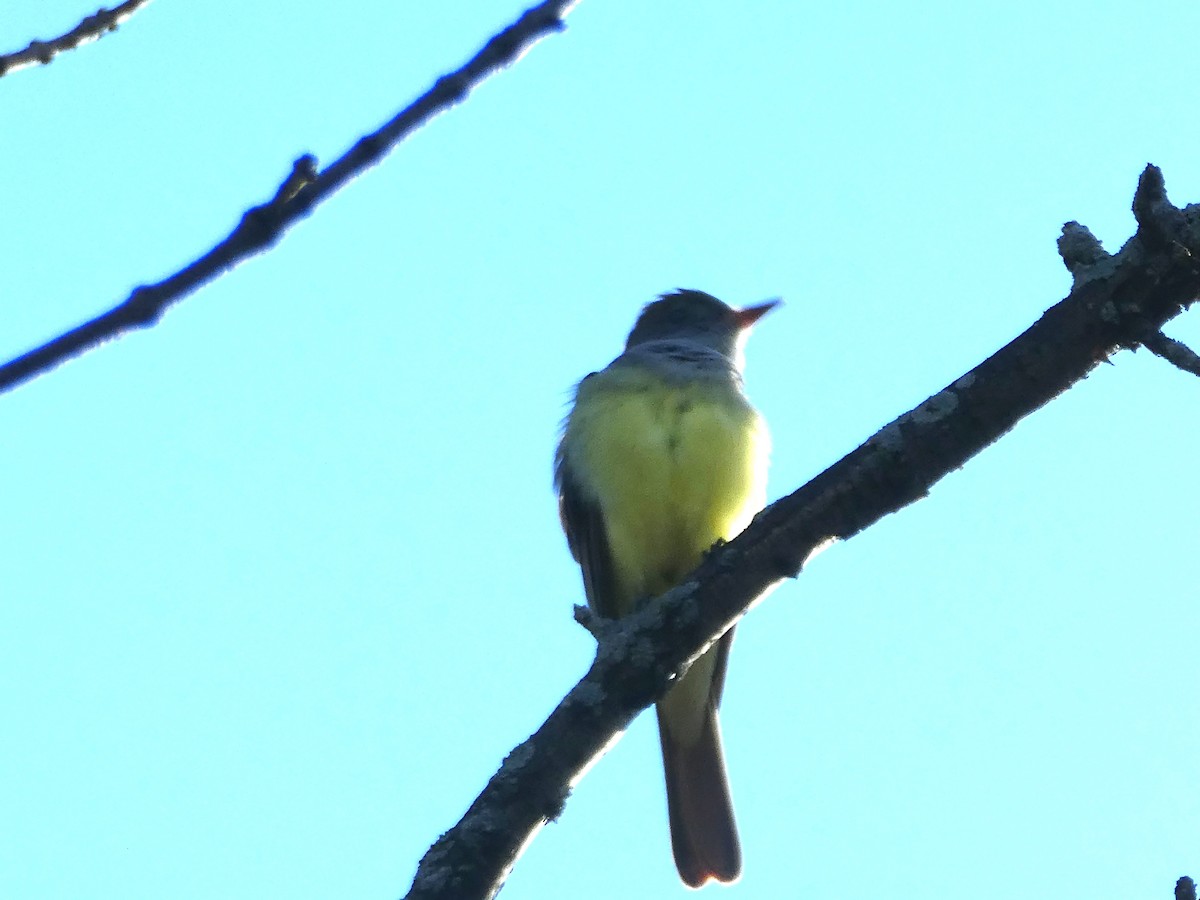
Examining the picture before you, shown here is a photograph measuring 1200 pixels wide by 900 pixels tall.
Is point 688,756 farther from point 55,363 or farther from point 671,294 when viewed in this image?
point 55,363

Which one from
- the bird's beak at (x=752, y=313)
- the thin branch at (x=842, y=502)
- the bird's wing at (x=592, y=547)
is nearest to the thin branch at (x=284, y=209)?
the thin branch at (x=842, y=502)

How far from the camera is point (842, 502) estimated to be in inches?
148

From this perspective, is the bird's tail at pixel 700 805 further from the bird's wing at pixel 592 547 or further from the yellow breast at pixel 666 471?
the yellow breast at pixel 666 471

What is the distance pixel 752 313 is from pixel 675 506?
2.58 metres

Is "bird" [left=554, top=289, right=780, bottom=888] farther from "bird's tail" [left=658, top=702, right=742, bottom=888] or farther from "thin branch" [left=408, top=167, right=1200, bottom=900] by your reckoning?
"thin branch" [left=408, top=167, right=1200, bottom=900]

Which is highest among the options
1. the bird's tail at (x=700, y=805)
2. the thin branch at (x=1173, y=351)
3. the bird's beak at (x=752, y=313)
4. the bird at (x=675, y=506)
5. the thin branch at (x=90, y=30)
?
the bird's beak at (x=752, y=313)

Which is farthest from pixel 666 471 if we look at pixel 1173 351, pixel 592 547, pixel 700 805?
pixel 1173 351

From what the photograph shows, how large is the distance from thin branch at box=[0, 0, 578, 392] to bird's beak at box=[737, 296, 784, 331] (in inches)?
261

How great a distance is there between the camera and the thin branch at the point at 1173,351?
11.3 ft

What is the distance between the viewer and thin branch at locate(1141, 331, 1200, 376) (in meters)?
3.45

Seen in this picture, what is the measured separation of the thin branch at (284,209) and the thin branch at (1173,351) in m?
2.09

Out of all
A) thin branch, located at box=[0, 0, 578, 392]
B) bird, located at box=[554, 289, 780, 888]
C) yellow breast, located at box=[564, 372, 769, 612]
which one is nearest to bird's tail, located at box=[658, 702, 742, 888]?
bird, located at box=[554, 289, 780, 888]

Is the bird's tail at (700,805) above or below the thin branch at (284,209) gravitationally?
above

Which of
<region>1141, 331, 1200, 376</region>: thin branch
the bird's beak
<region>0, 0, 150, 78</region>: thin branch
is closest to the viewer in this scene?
<region>0, 0, 150, 78</region>: thin branch
